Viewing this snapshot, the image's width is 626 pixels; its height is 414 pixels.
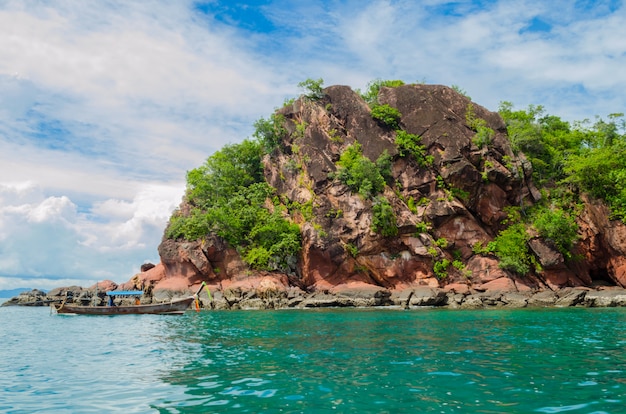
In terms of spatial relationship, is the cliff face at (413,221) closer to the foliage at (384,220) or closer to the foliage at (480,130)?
the foliage at (480,130)

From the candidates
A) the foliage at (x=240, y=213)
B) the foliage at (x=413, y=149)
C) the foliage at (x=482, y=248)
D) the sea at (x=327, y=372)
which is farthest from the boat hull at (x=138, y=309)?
the foliage at (x=413, y=149)

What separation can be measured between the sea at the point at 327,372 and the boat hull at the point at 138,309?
61.3ft

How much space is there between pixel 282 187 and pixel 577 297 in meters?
38.0

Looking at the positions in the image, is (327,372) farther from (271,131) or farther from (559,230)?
(271,131)

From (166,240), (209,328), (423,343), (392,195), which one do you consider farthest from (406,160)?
(423,343)

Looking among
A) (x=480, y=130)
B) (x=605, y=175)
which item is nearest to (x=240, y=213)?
(x=480, y=130)

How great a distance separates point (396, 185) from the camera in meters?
A: 58.2

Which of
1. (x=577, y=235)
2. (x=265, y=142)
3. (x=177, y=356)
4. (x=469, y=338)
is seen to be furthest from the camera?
(x=265, y=142)

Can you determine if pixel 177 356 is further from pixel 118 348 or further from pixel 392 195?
pixel 392 195

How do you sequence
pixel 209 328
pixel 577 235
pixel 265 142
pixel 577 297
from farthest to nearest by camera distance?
1. pixel 265 142
2. pixel 577 235
3. pixel 577 297
4. pixel 209 328

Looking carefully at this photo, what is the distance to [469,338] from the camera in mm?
20141

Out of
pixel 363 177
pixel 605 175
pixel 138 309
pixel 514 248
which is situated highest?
pixel 363 177

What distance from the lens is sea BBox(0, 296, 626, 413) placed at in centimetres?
977

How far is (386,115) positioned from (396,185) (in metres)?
10.8
